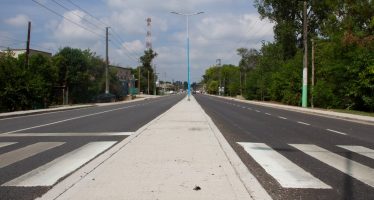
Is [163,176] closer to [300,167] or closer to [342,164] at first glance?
[300,167]

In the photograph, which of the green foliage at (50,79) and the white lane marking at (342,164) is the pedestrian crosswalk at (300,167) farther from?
the green foliage at (50,79)

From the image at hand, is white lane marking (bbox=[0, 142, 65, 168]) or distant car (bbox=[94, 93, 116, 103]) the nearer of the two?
white lane marking (bbox=[0, 142, 65, 168])

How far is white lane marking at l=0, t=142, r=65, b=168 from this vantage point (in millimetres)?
10767

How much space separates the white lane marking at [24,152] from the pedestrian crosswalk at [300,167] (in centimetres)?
501

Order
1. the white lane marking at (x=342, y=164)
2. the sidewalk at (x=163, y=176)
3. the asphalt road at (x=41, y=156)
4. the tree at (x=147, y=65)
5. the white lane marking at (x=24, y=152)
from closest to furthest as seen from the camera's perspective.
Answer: the sidewalk at (x=163, y=176) < the asphalt road at (x=41, y=156) < the white lane marking at (x=342, y=164) < the white lane marking at (x=24, y=152) < the tree at (x=147, y=65)

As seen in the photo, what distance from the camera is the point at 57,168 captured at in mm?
9453

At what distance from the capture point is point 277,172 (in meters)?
9.22

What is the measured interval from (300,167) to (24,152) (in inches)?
253

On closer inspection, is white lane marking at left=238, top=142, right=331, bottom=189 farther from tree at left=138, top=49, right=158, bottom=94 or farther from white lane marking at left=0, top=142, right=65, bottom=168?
tree at left=138, top=49, right=158, bottom=94

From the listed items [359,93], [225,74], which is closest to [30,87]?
[359,93]

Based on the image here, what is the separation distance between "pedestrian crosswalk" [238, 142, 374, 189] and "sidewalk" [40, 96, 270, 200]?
638mm

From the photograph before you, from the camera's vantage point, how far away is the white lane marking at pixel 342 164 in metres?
9.05

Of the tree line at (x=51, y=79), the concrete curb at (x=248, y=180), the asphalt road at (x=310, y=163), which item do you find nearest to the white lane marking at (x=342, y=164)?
the asphalt road at (x=310, y=163)

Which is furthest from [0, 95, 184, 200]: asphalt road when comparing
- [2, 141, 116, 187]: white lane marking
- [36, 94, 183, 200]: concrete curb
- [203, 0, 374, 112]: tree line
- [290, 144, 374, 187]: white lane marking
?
[203, 0, 374, 112]: tree line
